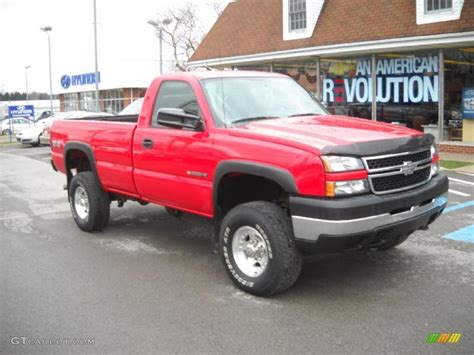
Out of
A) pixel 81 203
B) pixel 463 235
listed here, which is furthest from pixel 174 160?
pixel 463 235

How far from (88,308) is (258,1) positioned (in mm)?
18160

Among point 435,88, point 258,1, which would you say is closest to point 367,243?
point 435,88

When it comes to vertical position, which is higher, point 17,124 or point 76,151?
point 17,124

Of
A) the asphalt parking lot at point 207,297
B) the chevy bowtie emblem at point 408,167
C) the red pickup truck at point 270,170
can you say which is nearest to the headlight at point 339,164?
the red pickup truck at point 270,170

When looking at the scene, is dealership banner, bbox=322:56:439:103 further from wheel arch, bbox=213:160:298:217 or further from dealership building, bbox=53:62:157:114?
dealership building, bbox=53:62:157:114

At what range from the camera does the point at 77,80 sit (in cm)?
5028

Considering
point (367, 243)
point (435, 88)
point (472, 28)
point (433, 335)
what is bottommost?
point (433, 335)

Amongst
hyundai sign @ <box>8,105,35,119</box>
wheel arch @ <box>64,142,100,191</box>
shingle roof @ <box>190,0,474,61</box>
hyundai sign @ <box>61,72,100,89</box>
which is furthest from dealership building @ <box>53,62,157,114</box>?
wheel arch @ <box>64,142,100,191</box>

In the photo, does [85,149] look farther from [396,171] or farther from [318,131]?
[396,171]

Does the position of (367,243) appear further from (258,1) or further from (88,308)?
(258,1)

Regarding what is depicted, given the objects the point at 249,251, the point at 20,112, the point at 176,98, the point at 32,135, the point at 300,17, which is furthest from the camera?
the point at 20,112

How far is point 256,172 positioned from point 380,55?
42.1 feet

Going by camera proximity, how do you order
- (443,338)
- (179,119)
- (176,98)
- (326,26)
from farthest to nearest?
1. (326,26)
2. (176,98)
3. (179,119)
4. (443,338)

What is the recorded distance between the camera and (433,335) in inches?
158
